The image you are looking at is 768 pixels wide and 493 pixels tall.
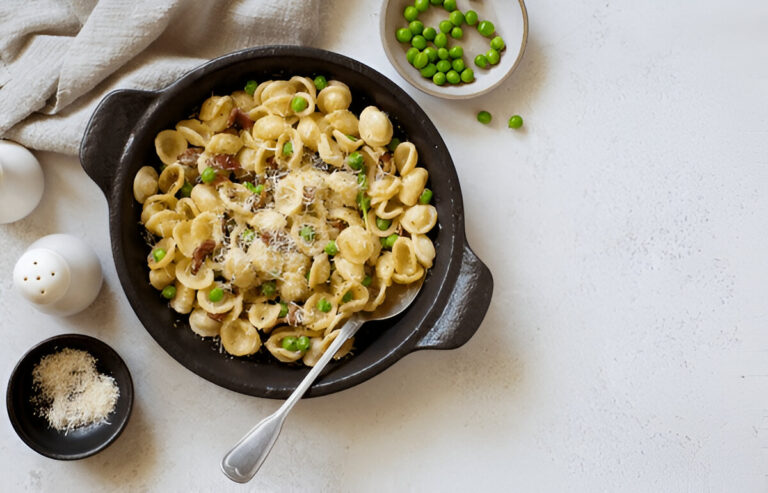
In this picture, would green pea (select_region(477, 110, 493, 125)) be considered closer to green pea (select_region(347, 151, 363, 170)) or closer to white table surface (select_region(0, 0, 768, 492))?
white table surface (select_region(0, 0, 768, 492))

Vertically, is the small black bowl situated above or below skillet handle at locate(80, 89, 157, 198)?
below

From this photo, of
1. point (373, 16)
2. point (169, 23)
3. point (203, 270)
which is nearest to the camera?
point (203, 270)

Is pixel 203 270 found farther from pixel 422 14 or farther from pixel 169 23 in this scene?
pixel 422 14

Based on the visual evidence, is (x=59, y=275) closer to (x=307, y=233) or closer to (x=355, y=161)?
(x=307, y=233)

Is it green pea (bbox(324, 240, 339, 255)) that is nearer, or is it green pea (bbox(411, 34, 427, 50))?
green pea (bbox(324, 240, 339, 255))

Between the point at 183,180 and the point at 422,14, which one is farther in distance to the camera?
the point at 422,14

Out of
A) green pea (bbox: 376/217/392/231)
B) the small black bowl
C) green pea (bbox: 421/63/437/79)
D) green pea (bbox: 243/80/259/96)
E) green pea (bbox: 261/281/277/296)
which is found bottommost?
the small black bowl

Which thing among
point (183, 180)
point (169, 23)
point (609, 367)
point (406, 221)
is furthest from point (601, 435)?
point (169, 23)

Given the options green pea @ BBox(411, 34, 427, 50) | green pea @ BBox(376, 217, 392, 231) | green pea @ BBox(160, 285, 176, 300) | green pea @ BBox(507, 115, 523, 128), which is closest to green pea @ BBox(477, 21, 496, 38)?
green pea @ BBox(411, 34, 427, 50)
